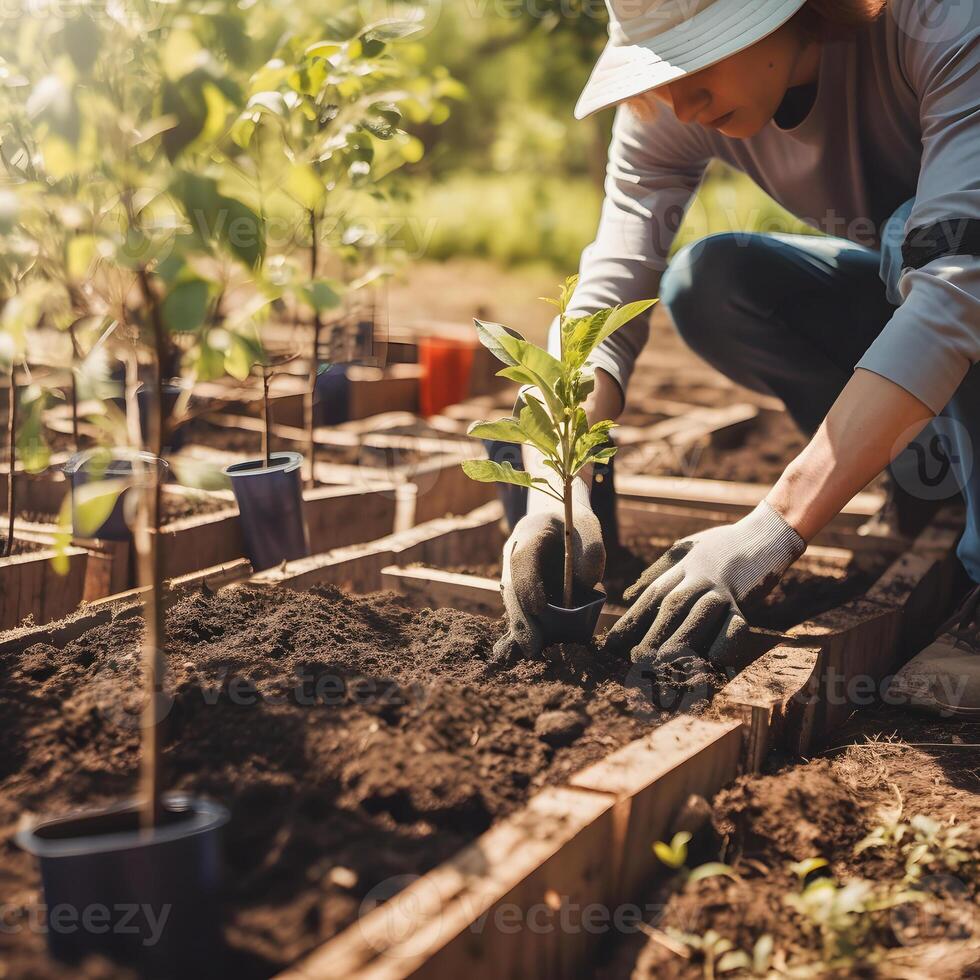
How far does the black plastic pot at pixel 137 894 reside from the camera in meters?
0.98

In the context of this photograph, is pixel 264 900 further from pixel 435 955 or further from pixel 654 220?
pixel 654 220

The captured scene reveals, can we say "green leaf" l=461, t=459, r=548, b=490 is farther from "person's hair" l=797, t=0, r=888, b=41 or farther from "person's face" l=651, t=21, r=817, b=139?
"person's hair" l=797, t=0, r=888, b=41

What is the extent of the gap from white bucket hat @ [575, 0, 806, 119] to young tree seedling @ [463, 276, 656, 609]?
0.45 m

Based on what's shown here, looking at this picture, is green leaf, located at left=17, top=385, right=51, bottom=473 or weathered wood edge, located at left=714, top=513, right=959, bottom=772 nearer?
green leaf, located at left=17, top=385, right=51, bottom=473

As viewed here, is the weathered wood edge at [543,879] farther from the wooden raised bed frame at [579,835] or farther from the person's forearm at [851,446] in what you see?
the person's forearm at [851,446]

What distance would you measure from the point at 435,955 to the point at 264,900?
0.69 ft

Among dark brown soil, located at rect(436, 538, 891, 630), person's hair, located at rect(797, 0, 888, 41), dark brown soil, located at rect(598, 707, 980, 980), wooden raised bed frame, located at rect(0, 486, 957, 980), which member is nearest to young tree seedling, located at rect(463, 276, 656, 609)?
wooden raised bed frame, located at rect(0, 486, 957, 980)

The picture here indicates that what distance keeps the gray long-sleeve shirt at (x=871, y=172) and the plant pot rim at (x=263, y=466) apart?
745mm

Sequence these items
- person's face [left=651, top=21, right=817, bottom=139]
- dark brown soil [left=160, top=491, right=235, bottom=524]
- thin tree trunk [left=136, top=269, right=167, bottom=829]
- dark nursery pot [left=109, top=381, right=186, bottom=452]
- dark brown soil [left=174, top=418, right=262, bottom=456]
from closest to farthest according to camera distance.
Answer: thin tree trunk [left=136, top=269, right=167, bottom=829], person's face [left=651, top=21, right=817, bottom=139], dark brown soil [left=160, top=491, right=235, bottom=524], dark nursery pot [left=109, top=381, right=186, bottom=452], dark brown soil [left=174, top=418, right=262, bottom=456]

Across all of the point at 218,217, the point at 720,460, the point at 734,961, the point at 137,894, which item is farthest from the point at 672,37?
the point at 720,460

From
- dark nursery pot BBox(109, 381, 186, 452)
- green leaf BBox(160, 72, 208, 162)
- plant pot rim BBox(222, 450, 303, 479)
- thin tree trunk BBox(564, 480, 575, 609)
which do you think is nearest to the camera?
green leaf BBox(160, 72, 208, 162)

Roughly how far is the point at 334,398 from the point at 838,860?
3.11m

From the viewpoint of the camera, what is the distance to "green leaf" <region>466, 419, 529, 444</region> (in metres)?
1.60

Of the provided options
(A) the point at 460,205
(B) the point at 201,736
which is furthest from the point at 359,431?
(A) the point at 460,205
